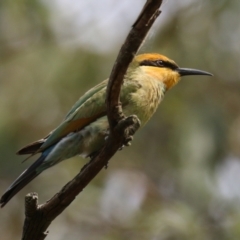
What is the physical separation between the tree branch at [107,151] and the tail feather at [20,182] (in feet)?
0.70

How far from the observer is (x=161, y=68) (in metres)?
2.81

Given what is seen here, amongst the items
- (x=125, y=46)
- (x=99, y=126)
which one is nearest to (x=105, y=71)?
(x=99, y=126)

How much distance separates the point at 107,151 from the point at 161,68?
938 mm

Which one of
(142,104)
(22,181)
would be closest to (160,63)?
(142,104)

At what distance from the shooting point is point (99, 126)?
2375 mm

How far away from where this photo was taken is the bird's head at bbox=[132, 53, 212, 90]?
275 cm

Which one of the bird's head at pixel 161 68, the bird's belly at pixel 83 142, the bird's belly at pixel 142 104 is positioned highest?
the bird's head at pixel 161 68

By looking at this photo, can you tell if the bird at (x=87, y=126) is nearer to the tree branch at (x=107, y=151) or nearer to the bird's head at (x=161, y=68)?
the bird's head at (x=161, y=68)

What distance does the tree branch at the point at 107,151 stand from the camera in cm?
174

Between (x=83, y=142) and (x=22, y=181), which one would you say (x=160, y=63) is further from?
(x=22, y=181)

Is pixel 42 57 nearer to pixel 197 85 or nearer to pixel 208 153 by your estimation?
pixel 197 85

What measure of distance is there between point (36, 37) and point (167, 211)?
5.04 feet

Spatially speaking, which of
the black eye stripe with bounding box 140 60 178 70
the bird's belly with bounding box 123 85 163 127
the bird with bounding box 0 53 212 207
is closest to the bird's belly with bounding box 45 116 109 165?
the bird with bounding box 0 53 212 207

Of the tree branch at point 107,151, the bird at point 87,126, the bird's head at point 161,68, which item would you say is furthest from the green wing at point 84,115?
the tree branch at point 107,151
